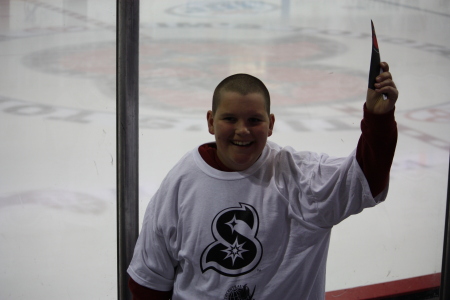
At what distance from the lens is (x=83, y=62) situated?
12.8ft

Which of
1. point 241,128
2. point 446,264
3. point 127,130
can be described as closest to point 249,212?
point 241,128

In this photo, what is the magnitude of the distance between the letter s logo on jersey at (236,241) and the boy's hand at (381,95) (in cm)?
28

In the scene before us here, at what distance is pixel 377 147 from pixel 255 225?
0.26 meters

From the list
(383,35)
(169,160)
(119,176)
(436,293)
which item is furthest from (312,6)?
(119,176)

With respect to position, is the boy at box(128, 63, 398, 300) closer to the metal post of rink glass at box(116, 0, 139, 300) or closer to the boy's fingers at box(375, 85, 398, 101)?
the boy's fingers at box(375, 85, 398, 101)

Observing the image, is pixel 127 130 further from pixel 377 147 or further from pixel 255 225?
pixel 377 147

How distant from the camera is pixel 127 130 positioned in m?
1.39

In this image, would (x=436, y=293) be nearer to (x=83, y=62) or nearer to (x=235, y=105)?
(x=235, y=105)

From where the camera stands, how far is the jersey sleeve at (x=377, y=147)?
1007 millimetres

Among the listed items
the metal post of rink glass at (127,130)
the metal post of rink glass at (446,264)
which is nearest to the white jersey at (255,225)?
the metal post of rink glass at (127,130)

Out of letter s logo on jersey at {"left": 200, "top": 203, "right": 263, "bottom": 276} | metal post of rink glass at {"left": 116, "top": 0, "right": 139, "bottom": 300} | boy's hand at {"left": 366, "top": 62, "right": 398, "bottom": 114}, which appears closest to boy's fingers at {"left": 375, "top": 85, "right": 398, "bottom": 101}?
boy's hand at {"left": 366, "top": 62, "right": 398, "bottom": 114}

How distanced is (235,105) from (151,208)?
0.85 ft

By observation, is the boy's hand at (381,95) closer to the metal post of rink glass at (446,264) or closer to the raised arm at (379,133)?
the raised arm at (379,133)

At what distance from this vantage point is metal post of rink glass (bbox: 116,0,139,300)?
1.34 metres
